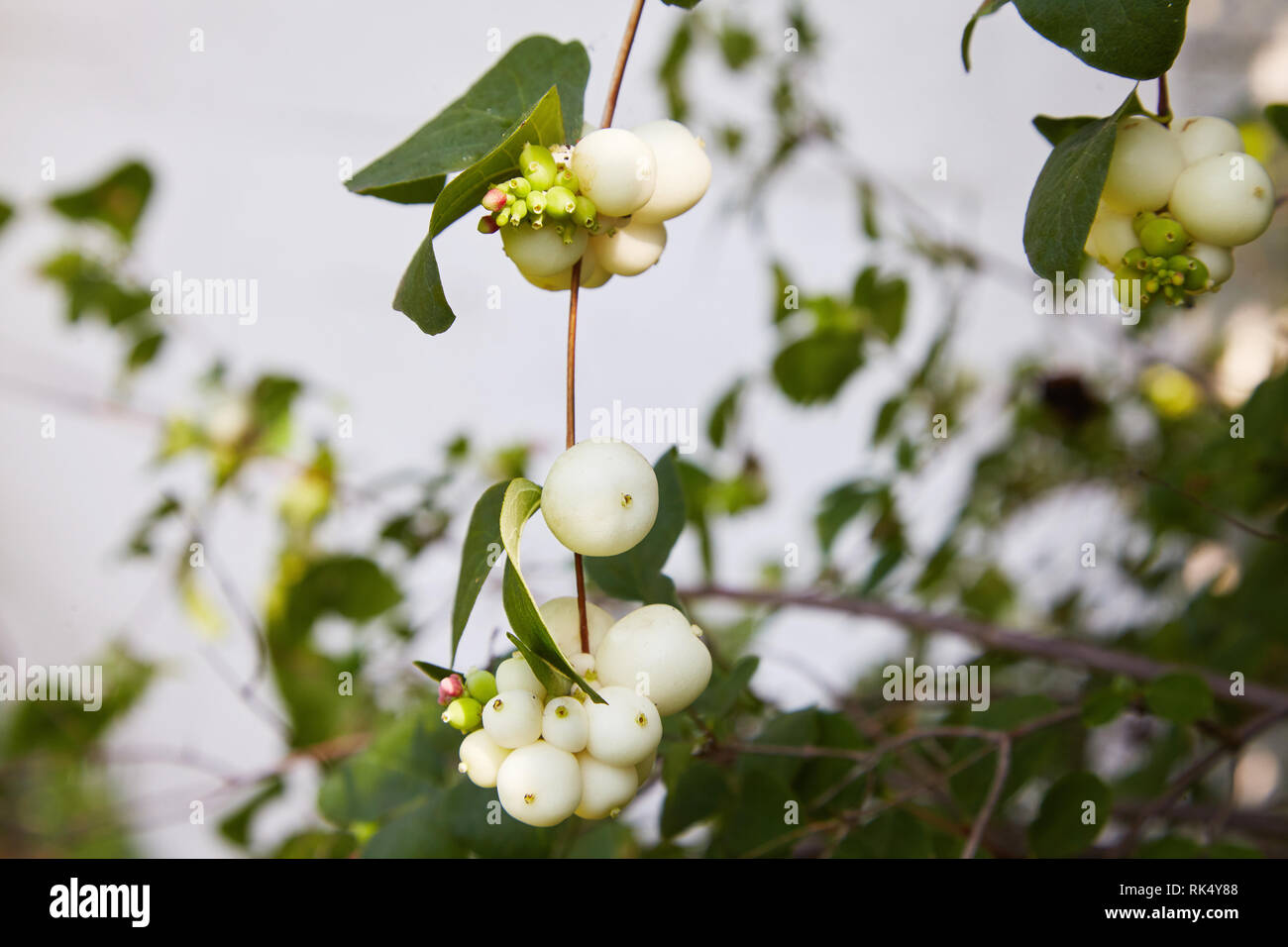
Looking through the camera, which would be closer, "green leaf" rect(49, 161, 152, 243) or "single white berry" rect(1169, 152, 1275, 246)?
"single white berry" rect(1169, 152, 1275, 246)

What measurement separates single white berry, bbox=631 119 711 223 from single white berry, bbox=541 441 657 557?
0.08m

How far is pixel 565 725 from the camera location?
251 millimetres

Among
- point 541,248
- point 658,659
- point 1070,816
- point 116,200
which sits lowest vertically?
point 1070,816

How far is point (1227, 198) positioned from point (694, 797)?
31 cm

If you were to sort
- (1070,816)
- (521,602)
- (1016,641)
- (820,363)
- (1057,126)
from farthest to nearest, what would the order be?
(820,363) < (1016,641) < (1070,816) < (1057,126) < (521,602)

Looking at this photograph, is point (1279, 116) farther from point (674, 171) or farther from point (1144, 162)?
point (674, 171)

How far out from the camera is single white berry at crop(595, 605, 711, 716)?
0.26 metres

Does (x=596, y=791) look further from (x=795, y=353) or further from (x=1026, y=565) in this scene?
(x=1026, y=565)

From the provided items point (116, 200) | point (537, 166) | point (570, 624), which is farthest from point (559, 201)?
point (116, 200)

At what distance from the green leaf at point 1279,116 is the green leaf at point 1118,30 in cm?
21

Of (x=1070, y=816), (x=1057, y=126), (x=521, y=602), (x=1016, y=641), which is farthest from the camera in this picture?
(x=1016, y=641)

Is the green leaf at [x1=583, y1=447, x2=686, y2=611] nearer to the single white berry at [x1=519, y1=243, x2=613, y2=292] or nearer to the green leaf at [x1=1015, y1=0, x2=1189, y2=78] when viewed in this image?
the single white berry at [x1=519, y1=243, x2=613, y2=292]

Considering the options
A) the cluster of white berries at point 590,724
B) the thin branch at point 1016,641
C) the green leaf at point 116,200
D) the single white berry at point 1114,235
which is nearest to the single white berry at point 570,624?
the cluster of white berries at point 590,724

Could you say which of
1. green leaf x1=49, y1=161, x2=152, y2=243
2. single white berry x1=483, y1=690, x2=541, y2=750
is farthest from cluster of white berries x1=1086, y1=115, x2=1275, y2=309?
green leaf x1=49, y1=161, x2=152, y2=243
